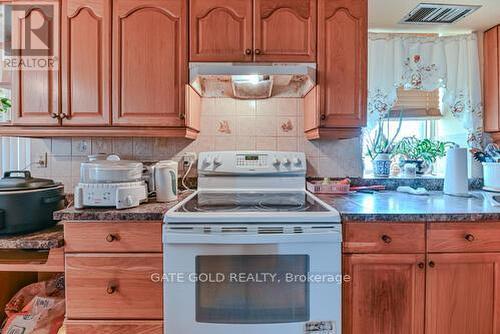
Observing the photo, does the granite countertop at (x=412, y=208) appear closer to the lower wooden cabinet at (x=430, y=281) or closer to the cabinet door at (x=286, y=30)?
the lower wooden cabinet at (x=430, y=281)

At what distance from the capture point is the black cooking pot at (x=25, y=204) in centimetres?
131

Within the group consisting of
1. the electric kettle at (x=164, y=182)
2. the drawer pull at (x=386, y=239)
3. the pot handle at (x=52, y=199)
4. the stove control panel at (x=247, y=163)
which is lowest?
the drawer pull at (x=386, y=239)

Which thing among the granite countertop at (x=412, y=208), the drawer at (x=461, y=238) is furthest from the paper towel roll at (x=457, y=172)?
the drawer at (x=461, y=238)

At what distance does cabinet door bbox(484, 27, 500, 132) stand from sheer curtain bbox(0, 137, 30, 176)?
317 centimetres

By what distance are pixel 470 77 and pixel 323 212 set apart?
1666 mm

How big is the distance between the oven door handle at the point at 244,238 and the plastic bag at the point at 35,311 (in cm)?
86

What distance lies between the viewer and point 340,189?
1.77 meters

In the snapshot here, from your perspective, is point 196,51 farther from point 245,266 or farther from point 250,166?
point 245,266

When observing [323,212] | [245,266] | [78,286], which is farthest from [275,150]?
[78,286]

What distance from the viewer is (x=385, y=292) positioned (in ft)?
4.16

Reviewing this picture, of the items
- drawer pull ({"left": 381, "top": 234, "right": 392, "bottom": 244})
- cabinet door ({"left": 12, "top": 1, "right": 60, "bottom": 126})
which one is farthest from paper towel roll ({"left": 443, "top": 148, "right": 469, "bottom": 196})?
cabinet door ({"left": 12, "top": 1, "right": 60, "bottom": 126})

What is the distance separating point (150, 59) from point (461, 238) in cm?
178

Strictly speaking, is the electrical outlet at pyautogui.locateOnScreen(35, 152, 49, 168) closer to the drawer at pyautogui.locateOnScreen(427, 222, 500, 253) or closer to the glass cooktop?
the glass cooktop

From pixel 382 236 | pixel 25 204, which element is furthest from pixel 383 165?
pixel 25 204
